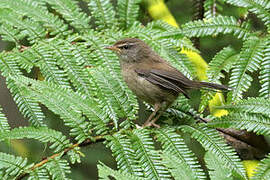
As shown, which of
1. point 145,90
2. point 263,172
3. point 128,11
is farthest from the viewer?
point 128,11

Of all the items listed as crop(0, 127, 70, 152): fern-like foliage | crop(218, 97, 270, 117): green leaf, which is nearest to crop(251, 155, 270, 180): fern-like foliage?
crop(218, 97, 270, 117): green leaf

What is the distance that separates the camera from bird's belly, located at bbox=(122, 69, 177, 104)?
3.78 meters

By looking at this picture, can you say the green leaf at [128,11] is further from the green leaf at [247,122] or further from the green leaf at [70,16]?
the green leaf at [247,122]

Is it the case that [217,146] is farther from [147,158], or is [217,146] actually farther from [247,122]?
[147,158]

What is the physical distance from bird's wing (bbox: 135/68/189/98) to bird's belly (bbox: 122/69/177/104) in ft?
0.15

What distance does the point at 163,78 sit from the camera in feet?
12.6

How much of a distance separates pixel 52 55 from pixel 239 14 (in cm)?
199

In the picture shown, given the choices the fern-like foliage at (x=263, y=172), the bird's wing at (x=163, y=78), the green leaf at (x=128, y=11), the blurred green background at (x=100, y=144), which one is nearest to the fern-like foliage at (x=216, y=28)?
the blurred green background at (x=100, y=144)

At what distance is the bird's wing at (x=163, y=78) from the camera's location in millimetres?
3695

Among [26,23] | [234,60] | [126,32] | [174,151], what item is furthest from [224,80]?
[26,23]

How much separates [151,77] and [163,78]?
0.41ft

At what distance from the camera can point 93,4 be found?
4.45 m

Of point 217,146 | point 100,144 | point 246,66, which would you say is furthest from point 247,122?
point 100,144

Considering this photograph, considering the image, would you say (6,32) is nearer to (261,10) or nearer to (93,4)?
(93,4)
